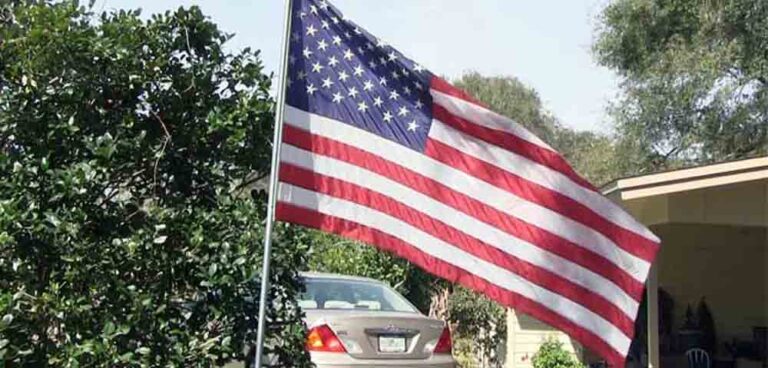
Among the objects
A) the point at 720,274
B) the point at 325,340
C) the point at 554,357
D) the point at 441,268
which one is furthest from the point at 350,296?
the point at 720,274

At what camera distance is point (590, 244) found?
4.75m

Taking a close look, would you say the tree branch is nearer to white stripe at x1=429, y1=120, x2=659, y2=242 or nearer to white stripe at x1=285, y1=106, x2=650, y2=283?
white stripe at x1=285, y1=106, x2=650, y2=283

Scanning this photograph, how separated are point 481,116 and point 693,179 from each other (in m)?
6.04

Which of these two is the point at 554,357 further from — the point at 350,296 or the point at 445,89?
the point at 445,89

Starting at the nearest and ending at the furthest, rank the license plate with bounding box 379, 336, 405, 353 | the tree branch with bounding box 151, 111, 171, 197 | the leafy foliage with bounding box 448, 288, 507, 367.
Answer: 1. the tree branch with bounding box 151, 111, 171, 197
2. the license plate with bounding box 379, 336, 405, 353
3. the leafy foliage with bounding box 448, 288, 507, 367

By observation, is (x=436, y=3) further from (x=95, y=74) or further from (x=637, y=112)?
(x=95, y=74)

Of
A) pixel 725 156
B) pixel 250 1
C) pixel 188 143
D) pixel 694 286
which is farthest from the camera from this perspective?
pixel 725 156

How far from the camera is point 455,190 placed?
15.5 feet

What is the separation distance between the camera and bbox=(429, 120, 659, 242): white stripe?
15.6ft

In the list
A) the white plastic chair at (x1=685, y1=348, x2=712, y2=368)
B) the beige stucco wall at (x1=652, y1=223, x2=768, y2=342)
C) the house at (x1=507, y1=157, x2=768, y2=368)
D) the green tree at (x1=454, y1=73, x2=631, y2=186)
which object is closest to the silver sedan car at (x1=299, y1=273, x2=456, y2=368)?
the house at (x1=507, y1=157, x2=768, y2=368)

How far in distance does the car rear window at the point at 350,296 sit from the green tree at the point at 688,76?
12.5m

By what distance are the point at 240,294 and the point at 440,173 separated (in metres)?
1.23

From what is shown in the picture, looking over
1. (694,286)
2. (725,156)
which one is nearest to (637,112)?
(725,156)

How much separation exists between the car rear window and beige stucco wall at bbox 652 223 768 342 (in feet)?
26.0
